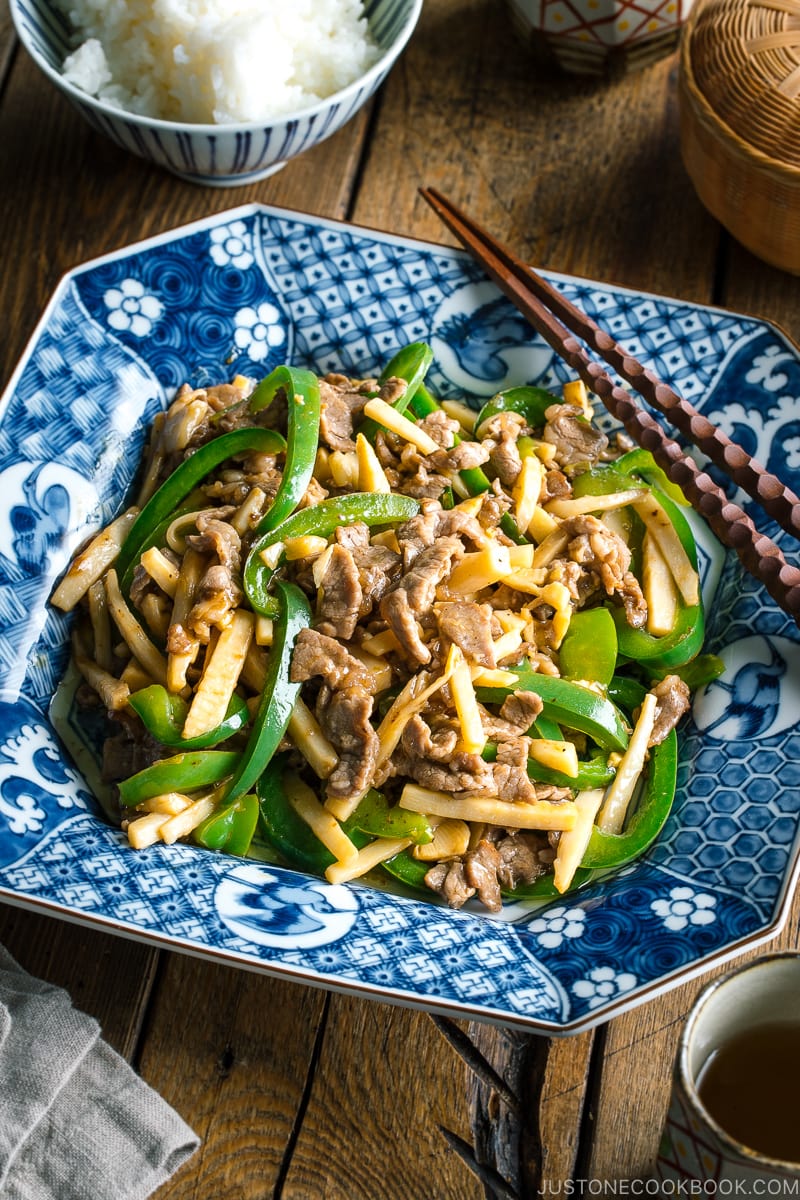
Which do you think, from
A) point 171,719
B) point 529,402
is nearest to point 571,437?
point 529,402

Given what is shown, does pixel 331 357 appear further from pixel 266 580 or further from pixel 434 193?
pixel 266 580

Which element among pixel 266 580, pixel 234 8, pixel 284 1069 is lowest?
pixel 284 1069

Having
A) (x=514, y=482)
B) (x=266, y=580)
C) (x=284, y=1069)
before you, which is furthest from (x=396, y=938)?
(x=514, y=482)

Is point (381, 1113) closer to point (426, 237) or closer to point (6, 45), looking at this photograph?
point (426, 237)

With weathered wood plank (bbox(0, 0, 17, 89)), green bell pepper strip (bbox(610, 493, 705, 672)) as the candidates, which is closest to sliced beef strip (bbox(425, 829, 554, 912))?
green bell pepper strip (bbox(610, 493, 705, 672))

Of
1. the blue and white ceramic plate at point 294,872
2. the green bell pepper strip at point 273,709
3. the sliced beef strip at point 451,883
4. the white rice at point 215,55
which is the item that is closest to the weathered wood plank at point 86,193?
the white rice at point 215,55
